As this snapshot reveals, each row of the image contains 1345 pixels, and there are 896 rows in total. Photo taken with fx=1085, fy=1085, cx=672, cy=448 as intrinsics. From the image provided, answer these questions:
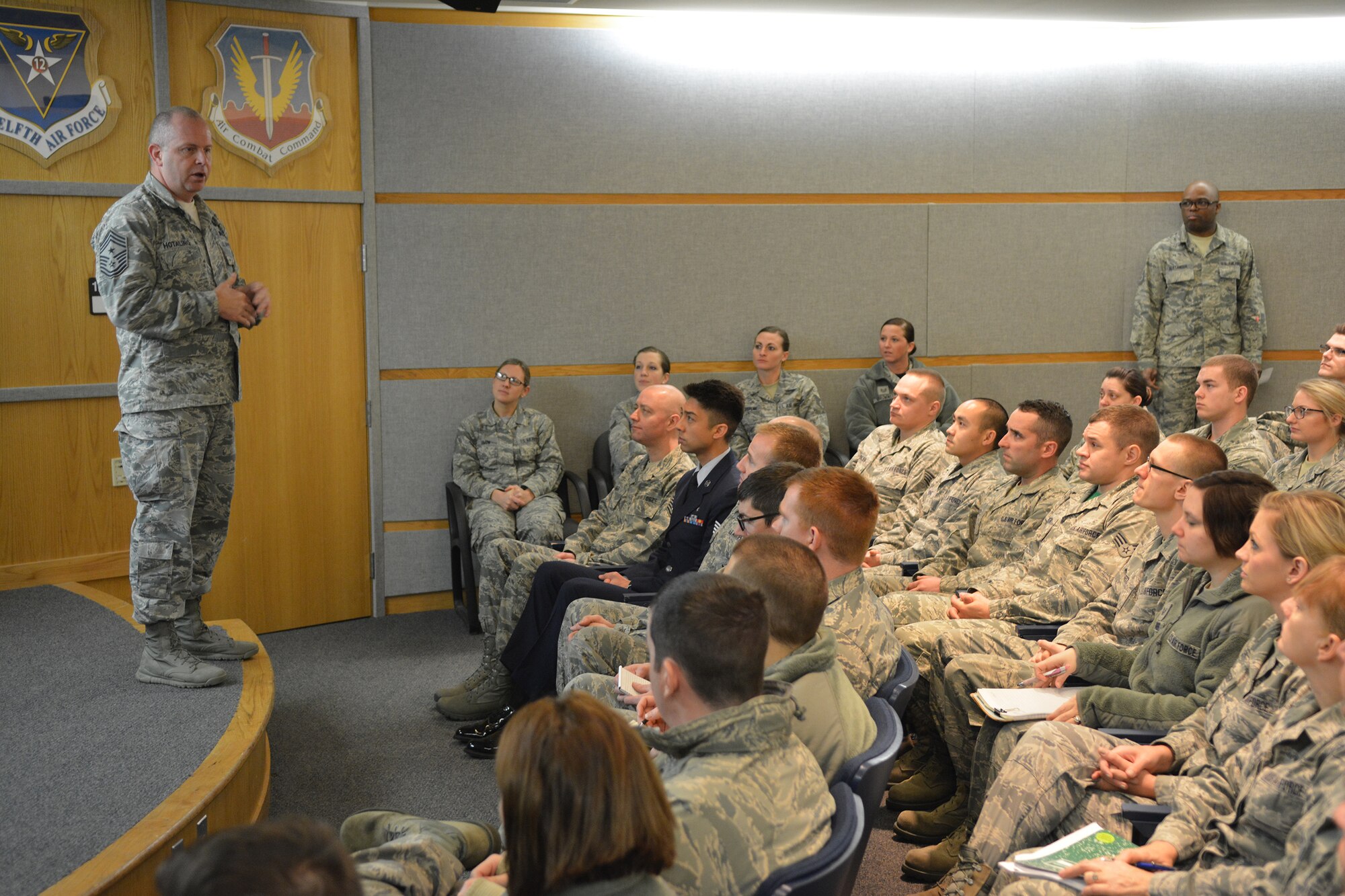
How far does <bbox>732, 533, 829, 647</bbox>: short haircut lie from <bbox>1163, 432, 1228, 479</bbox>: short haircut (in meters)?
1.24

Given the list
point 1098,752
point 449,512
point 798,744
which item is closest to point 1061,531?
point 1098,752

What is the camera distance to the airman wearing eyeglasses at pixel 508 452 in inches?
195

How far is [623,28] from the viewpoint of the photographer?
5.27 metres

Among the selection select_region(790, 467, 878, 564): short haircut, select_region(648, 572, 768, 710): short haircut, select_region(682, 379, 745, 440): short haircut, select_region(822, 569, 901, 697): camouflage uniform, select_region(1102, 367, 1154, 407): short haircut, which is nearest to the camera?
select_region(648, 572, 768, 710): short haircut

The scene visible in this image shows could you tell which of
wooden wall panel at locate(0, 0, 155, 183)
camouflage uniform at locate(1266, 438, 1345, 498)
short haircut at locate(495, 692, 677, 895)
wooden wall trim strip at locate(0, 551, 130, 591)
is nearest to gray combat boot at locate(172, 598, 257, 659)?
wooden wall trim strip at locate(0, 551, 130, 591)

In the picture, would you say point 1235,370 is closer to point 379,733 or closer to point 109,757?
point 379,733

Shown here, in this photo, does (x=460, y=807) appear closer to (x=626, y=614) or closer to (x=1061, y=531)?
(x=626, y=614)

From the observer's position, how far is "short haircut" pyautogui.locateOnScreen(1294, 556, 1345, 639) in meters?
1.71

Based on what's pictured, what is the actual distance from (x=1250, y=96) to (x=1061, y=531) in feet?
13.1

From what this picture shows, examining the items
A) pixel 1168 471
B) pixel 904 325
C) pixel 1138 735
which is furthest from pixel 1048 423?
pixel 904 325

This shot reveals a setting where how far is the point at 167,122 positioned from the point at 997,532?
2826 mm

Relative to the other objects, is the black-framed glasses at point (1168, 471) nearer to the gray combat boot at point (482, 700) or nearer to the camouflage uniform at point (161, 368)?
the gray combat boot at point (482, 700)

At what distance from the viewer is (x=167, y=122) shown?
3000 millimetres

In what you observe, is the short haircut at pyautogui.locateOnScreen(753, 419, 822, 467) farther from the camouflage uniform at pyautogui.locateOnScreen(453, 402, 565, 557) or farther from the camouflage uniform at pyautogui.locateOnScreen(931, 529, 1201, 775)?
the camouflage uniform at pyautogui.locateOnScreen(453, 402, 565, 557)
